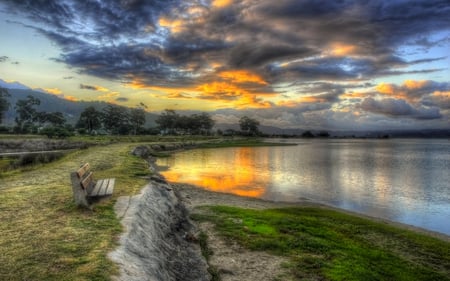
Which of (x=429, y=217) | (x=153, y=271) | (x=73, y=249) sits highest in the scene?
(x=73, y=249)

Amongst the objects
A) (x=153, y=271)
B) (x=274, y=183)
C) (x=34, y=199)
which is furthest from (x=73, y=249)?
(x=274, y=183)

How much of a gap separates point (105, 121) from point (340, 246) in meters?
132

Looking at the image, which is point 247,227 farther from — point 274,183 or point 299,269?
point 274,183

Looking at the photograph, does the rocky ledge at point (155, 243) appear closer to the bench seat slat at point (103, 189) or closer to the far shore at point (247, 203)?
the bench seat slat at point (103, 189)

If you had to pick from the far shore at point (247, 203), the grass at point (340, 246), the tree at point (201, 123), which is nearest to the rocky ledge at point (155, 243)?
the grass at point (340, 246)

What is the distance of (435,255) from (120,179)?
576 inches

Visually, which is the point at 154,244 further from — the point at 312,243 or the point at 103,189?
the point at 312,243

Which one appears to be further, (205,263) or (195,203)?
(195,203)

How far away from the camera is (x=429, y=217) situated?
61.8 ft

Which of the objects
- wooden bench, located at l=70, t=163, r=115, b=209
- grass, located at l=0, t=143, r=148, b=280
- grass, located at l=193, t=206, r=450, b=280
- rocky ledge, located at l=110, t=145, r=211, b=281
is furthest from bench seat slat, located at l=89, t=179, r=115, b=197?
grass, located at l=193, t=206, r=450, b=280

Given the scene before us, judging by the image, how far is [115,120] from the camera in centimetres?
13125

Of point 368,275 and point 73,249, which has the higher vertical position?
point 73,249

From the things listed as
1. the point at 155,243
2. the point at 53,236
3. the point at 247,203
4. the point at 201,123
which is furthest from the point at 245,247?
the point at 201,123

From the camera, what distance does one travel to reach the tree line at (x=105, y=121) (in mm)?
95756
